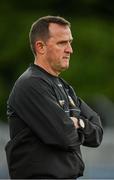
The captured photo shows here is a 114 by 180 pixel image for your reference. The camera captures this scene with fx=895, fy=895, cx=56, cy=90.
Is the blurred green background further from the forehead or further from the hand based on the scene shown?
the hand

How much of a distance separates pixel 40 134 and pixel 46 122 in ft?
0.30

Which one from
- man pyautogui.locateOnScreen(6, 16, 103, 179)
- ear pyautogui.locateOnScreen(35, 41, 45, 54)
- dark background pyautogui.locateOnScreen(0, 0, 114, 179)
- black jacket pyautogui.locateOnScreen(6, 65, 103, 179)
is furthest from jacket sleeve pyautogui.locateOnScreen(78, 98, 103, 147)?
dark background pyautogui.locateOnScreen(0, 0, 114, 179)

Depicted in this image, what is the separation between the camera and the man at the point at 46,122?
19.0 feet

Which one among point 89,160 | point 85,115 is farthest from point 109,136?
point 85,115

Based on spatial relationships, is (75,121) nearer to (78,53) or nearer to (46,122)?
(46,122)

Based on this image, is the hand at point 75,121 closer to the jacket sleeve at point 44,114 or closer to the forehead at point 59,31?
the jacket sleeve at point 44,114

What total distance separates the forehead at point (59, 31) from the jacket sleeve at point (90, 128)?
58cm

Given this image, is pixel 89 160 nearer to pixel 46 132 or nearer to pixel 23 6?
pixel 46 132

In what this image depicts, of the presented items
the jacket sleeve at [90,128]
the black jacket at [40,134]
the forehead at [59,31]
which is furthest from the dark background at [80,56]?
the black jacket at [40,134]

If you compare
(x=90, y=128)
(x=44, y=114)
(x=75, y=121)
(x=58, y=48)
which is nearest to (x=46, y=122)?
(x=44, y=114)

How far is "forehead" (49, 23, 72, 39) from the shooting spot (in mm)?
6152

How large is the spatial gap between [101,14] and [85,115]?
44.7ft

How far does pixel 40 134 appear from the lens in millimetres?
5770

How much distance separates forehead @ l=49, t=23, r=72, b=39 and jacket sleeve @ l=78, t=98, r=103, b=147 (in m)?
0.58
